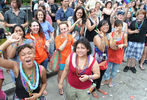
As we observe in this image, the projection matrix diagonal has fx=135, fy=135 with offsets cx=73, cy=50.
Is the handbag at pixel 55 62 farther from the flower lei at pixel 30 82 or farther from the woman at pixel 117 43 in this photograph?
the woman at pixel 117 43

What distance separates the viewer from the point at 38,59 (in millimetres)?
2975

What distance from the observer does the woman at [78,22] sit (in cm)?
362

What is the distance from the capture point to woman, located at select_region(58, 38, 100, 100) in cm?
212

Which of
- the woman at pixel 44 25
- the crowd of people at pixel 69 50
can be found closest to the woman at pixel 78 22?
the crowd of people at pixel 69 50

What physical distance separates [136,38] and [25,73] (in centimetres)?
374

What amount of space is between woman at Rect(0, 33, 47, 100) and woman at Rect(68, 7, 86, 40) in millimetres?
1873

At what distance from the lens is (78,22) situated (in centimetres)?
369

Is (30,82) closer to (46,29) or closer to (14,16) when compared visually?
(46,29)

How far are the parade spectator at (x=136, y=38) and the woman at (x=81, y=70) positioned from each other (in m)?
2.73

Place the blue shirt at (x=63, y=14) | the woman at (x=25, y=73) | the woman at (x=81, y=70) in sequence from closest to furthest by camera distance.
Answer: the woman at (x=25, y=73) < the woman at (x=81, y=70) < the blue shirt at (x=63, y=14)

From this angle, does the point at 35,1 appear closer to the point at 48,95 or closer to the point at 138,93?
the point at 48,95

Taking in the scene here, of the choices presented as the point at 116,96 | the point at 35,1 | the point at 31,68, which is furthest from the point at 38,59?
the point at 35,1

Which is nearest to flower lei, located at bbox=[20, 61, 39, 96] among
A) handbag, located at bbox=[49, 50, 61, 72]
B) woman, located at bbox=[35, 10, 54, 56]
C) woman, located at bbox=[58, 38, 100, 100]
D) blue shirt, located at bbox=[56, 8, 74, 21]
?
woman, located at bbox=[58, 38, 100, 100]

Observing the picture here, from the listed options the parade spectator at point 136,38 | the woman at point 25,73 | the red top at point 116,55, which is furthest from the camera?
the parade spectator at point 136,38
